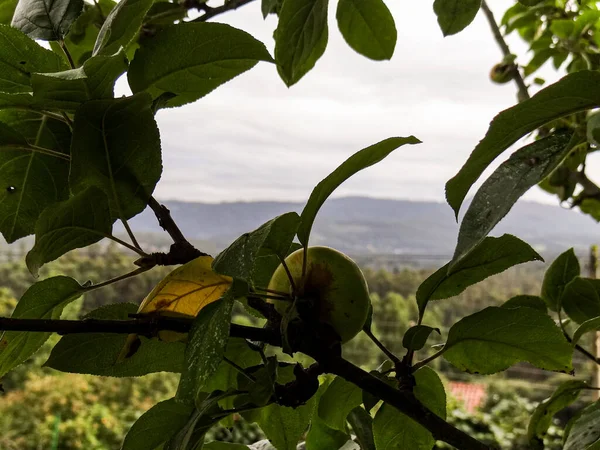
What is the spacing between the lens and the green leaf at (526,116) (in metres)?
0.18

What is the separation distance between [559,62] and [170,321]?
2.37 ft

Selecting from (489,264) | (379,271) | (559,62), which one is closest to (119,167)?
(489,264)

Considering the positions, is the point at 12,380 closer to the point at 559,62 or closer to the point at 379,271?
the point at 379,271

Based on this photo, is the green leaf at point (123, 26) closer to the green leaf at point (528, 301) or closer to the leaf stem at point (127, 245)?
the leaf stem at point (127, 245)

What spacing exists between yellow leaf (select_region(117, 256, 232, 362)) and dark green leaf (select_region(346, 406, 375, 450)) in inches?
6.1

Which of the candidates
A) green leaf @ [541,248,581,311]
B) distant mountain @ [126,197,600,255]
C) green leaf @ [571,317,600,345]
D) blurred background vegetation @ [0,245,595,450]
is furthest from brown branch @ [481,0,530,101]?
distant mountain @ [126,197,600,255]

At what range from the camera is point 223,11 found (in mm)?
433

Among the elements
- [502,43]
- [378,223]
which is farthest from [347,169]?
[378,223]

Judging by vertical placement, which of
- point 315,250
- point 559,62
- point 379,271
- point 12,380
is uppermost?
point 559,62

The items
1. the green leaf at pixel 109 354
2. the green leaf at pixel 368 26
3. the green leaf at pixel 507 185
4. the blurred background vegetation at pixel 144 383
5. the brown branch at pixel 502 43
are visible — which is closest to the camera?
the green leaf at pixel 507 185

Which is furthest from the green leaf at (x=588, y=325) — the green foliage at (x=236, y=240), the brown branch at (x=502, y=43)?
the brown branch at (x=502, y=43)

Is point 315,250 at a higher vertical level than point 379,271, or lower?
higher

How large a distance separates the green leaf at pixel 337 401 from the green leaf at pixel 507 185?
167mm

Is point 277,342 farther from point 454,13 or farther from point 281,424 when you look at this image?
point 454,13
